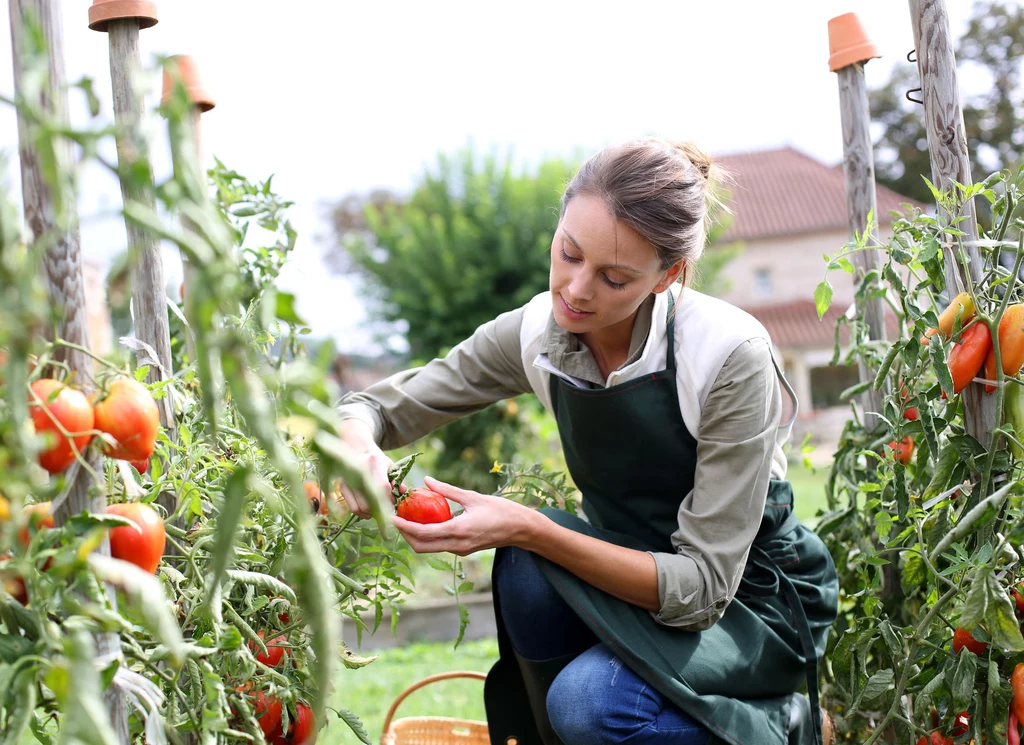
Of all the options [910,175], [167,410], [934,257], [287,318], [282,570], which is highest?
[287,318]

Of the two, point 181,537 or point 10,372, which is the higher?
point 10,372

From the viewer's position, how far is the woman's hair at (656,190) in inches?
57.3

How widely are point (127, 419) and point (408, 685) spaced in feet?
7.53

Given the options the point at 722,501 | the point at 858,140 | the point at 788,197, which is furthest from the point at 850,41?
the point at 788,197

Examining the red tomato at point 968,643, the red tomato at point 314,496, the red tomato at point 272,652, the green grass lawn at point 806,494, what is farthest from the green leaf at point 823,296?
the green grass lawn at point 806,494

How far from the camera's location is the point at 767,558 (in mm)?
1585

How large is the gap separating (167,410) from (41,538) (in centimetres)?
54

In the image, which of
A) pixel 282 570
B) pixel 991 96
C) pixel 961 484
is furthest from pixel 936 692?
pixel 991 96

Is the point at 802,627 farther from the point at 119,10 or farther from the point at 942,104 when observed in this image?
the point at 119,10

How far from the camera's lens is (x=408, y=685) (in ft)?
9.62

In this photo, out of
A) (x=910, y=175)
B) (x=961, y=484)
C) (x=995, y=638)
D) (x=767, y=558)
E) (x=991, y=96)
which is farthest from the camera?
(x=910, y=175)

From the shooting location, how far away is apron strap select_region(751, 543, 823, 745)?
1570mm

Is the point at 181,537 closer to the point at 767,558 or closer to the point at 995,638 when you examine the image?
the point at 767,558

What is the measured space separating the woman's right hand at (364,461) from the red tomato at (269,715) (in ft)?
0.95
